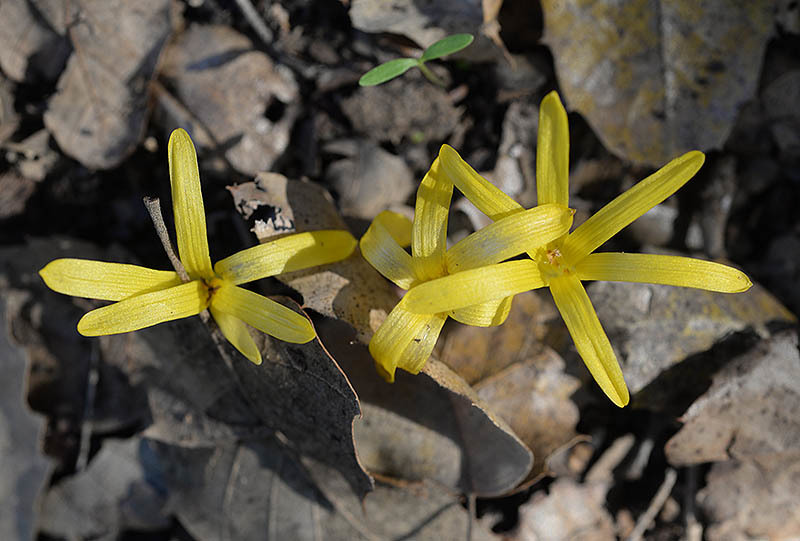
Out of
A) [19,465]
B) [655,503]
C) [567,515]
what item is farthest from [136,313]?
[655,503]

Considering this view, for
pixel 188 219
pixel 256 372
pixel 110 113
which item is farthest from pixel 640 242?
pixel 110 113

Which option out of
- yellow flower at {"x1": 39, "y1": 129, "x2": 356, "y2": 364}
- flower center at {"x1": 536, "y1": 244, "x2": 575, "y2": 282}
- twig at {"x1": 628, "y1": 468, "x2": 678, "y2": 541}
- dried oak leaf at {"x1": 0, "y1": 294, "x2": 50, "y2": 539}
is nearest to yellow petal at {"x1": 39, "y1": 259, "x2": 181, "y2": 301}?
yellow flower at {"x1": 39, "y1": 129, "x2": 356, "y2": 364}

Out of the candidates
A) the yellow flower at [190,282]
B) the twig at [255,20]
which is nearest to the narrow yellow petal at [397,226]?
the yellow flower at [190,282]

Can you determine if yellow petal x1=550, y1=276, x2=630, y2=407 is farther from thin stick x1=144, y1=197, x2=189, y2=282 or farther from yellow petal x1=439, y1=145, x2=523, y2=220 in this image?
thin stick x1=144, y1=197, x2=189, y2=282

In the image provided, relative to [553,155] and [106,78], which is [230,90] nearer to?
[106,78]

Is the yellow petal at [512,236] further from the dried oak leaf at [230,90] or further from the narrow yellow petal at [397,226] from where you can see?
the dried oak leaf at [230,90]

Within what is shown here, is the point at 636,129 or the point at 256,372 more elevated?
the point at 636,129

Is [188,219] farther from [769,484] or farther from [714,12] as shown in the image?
[769,484]
